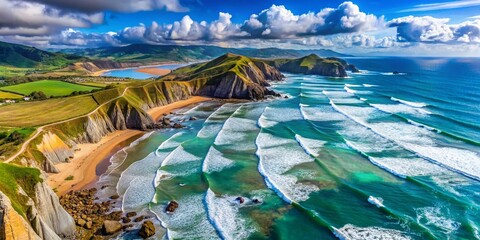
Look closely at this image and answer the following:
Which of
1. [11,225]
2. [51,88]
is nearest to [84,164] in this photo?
[11,225]

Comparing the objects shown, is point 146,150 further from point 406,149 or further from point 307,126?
point 406,149

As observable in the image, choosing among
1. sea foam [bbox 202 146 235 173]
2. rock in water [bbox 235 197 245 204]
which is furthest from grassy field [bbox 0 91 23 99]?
rock in water [bbox 235 197 245 204]

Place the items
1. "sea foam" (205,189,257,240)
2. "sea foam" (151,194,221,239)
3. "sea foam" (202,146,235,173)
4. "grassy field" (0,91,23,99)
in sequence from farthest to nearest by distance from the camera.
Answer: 1. "grassy field" (0,91,23,99)
2. "sea foam" (202,146,235,173)
3. "sea foam" (151,194,221,239)
4. "sea foam" (205,189,257,240)

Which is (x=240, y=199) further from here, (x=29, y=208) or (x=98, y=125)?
(x=98, y=125)

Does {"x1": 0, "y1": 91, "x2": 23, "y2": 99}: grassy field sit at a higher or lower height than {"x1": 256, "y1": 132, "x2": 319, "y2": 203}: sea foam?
higher

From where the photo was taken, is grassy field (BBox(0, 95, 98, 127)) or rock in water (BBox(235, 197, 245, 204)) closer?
rock in water (BBox(235, 197, 245, 204))

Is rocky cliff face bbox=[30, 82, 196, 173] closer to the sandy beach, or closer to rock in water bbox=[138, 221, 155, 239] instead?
the sandy beach
